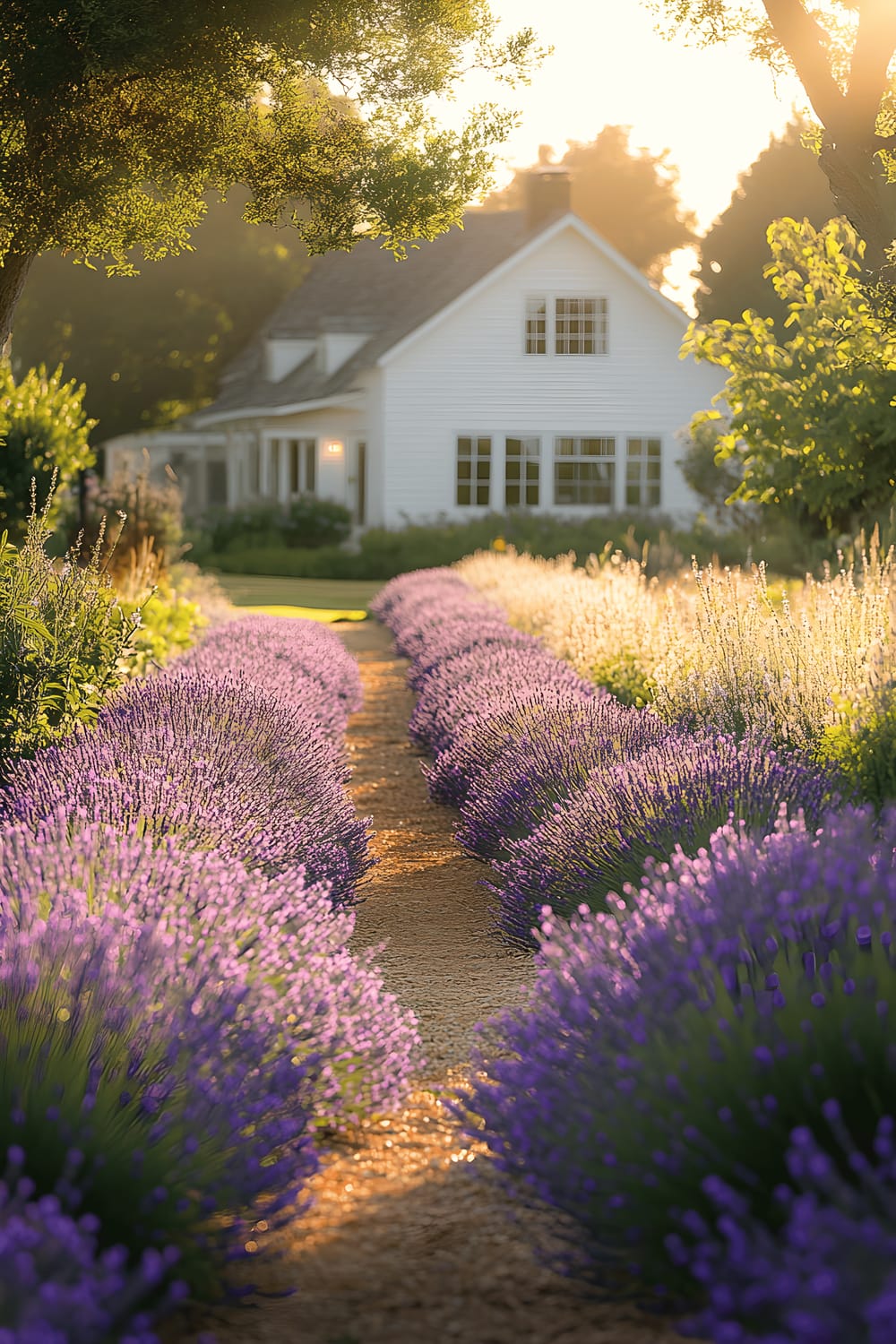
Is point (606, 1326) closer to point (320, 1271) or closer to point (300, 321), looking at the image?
point (320, 1271)

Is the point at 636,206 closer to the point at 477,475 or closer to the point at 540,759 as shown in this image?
the point at 477,475

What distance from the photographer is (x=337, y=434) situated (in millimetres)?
33719

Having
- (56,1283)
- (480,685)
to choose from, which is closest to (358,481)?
(480,685)

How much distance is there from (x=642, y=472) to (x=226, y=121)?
22.1 m

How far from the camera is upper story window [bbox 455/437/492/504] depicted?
103 ft

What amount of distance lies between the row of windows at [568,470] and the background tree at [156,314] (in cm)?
1366

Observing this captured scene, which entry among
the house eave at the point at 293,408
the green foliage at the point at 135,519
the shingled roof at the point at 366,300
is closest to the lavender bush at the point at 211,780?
the green foliage at the point at 135,519

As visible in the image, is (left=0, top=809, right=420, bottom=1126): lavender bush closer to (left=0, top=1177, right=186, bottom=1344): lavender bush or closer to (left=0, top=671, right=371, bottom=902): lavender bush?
(left=0, top=671, right=371, bottom=902): lavender bush

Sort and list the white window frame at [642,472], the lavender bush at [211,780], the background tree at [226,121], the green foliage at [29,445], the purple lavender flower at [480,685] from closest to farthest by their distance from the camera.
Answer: the lavender bush at [211,780] → the purple lavender flower at [480,685] → the background tree at [226,121] → the green foliage at [29,445] → the white window frame at [642,472]

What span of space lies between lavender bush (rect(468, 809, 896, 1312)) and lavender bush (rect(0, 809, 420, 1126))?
33cm

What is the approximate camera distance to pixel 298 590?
87.8ft

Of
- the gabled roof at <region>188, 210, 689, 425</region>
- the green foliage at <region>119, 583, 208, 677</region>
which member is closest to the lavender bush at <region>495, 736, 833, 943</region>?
the green foliage at <region>119, 583, 208, 677</region>

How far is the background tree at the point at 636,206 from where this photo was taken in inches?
2076

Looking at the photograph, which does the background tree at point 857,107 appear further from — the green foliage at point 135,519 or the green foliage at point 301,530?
the green foliage at point 301,530
